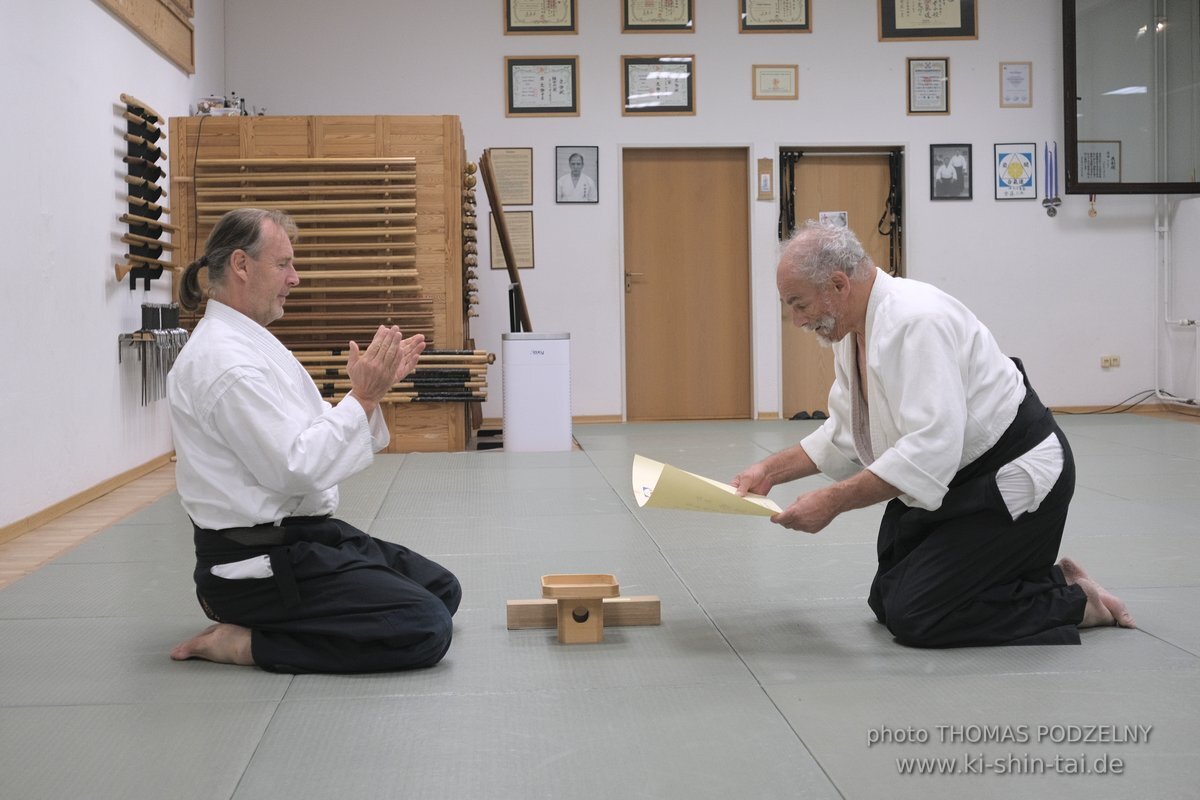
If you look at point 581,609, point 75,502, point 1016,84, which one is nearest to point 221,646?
point 581,609

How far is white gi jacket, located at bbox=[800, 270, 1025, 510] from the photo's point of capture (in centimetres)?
268

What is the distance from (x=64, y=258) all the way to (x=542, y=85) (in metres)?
4.54

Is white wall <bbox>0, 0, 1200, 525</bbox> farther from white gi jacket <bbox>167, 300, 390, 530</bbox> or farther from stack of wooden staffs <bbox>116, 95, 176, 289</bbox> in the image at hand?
white gi jacket <bbox>167, 300, 390, 530</bbox>

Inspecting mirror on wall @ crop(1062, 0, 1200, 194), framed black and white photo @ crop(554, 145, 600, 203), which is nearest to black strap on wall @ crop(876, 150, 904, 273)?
mirror on wall @ crop(1062, 0, 1200, 194)

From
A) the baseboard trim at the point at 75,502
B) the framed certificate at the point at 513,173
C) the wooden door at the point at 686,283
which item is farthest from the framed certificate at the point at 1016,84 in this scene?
the baseboard trim at the point at 75,502

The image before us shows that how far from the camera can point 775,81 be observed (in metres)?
9.19

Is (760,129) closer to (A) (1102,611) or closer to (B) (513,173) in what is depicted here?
(B) (513,173)

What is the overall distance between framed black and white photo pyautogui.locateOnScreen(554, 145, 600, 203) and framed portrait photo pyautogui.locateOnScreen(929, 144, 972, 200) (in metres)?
Answer: 2.67

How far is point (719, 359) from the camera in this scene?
9.44 m

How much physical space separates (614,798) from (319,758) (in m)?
0.58

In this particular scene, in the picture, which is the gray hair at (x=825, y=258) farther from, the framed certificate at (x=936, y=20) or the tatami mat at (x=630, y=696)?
the framed certificate at (x=936, y=20)

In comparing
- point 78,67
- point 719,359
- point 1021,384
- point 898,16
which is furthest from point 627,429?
point 1021,384

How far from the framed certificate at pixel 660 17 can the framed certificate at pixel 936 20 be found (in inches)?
62.4

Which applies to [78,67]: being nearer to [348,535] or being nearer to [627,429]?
[348,535]
